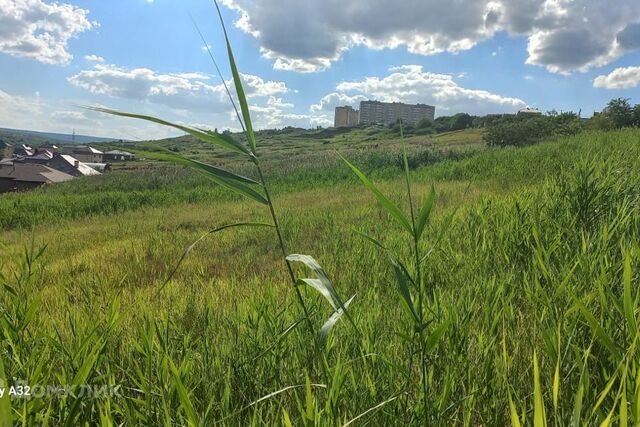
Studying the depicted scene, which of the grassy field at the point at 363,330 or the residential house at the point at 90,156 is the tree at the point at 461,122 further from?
the residential house at the point at 90,156

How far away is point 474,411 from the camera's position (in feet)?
4.50

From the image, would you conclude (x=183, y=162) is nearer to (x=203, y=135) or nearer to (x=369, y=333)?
(x=203, y=135)

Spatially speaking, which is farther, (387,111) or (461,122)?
(387,111)

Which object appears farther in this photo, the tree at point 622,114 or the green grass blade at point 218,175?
the tree at point 622,114

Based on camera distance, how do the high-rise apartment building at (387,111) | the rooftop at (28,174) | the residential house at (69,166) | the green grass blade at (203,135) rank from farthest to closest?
the high-rise apartment building at (387,111) < the residential house at (69,166) < the rooftop at (28,174) < the green grass blade at (203,135)

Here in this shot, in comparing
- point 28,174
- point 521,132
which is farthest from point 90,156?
point 521,132

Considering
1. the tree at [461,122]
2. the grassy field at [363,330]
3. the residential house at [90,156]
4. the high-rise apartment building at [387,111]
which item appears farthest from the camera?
the high-rise apartment building at [387,111]

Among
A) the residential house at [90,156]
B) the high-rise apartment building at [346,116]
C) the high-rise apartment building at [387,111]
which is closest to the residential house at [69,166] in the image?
the residential house at [90,156]

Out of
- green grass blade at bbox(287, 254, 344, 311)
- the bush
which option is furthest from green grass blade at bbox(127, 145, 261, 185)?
the bush

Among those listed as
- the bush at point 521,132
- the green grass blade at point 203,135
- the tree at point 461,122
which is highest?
the tree at point 461,122

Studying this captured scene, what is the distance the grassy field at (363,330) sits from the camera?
1237 millimetres

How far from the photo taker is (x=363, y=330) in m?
1.88

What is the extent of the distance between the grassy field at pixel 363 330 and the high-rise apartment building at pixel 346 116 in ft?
536

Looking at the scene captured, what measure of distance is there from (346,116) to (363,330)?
170 meters
